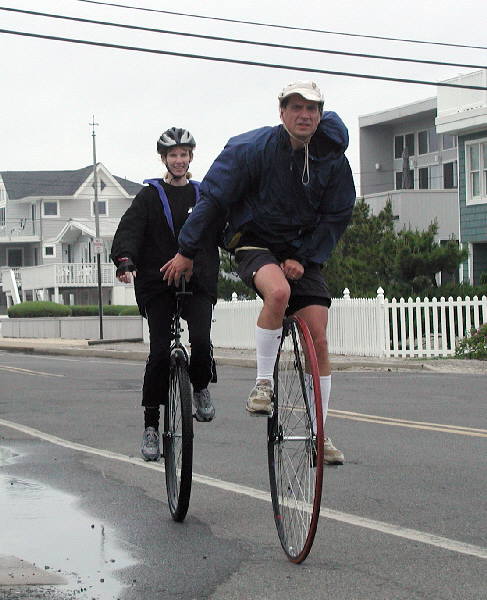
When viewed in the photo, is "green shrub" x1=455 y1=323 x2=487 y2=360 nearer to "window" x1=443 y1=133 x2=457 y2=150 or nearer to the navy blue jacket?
Answer: the navy blue jacket

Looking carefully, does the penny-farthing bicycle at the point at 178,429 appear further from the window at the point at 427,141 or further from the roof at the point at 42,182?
the roof at the point at 42,182

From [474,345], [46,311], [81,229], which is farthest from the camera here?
[81,229]

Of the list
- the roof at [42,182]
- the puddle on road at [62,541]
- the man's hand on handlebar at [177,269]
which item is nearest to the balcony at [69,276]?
the roof at [42,182]

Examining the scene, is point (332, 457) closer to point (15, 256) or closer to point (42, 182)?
point (42, 182)

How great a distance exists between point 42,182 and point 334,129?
8188 centimetres

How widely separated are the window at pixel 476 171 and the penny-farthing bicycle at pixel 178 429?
2945 cm

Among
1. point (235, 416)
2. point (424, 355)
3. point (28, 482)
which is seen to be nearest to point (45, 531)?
point (28, 482)

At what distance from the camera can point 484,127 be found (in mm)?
35344

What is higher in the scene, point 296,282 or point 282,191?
point 282,191

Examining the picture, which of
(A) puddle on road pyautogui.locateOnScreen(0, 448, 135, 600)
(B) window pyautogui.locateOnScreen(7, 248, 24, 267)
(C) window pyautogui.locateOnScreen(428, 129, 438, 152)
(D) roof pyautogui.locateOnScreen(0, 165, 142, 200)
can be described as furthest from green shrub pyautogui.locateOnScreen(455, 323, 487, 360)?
(B) window pyautogui.locateOnScreen(7, 248, 24, 267)

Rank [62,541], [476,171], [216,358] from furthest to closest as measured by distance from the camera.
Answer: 1. [476,171]
2. [216,358]
3. [62,541]

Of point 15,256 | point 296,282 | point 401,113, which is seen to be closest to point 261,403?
point 296,282

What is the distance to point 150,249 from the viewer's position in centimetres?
702

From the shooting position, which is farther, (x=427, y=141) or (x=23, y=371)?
(x=427, y=141)
